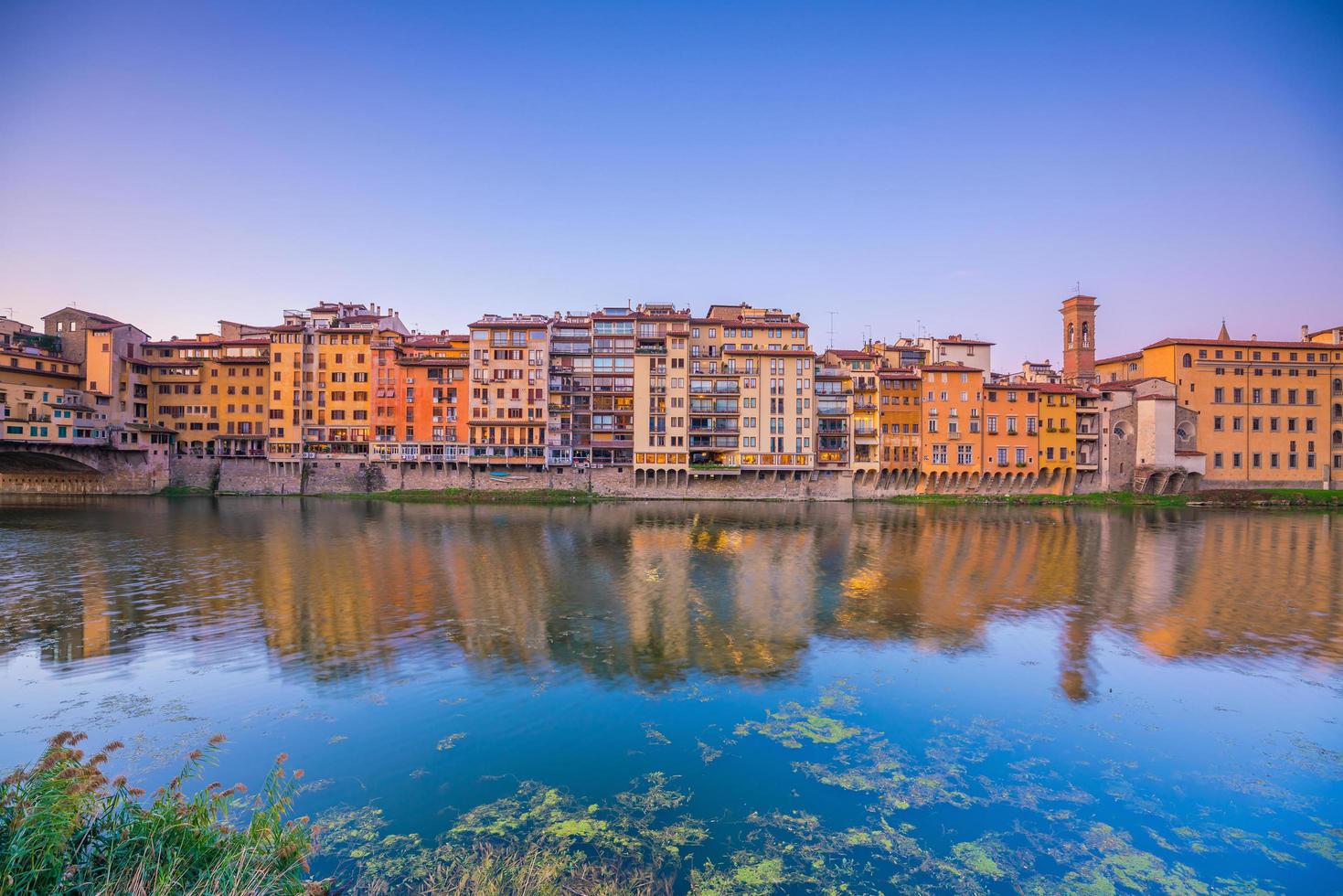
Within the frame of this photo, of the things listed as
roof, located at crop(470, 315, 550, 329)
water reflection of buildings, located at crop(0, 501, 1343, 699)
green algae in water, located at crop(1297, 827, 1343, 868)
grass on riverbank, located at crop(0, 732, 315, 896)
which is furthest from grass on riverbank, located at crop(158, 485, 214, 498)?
green algae in water, located at crop(1297, 827, 1343, 868)

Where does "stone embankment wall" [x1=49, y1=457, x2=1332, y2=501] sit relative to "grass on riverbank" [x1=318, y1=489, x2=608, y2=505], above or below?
above

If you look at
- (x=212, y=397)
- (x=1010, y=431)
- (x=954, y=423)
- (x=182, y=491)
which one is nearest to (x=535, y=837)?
(x=954, y=423)

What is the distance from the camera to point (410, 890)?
9469 millimetres

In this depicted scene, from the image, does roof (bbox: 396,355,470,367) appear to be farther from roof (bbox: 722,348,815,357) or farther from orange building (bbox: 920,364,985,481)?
orange building (bbox: 920,364,985,481)

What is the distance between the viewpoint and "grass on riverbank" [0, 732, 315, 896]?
702 cm

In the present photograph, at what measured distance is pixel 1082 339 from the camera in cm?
9225

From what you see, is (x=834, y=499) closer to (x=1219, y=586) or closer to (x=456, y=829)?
(x=1219, y=586)

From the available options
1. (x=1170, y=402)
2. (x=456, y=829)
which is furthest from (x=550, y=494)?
(x=1170, y=402)

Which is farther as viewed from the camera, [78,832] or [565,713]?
[565,713]

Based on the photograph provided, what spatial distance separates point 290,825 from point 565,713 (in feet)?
24.8

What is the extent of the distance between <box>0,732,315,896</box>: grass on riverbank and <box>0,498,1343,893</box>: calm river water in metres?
2.51

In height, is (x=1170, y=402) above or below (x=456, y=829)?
above

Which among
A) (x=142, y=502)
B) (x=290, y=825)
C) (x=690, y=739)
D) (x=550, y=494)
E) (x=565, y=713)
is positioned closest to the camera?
(x=290, y=825)

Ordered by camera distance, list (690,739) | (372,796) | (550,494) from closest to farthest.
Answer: (372,796) < (690,739) < (550,494)
